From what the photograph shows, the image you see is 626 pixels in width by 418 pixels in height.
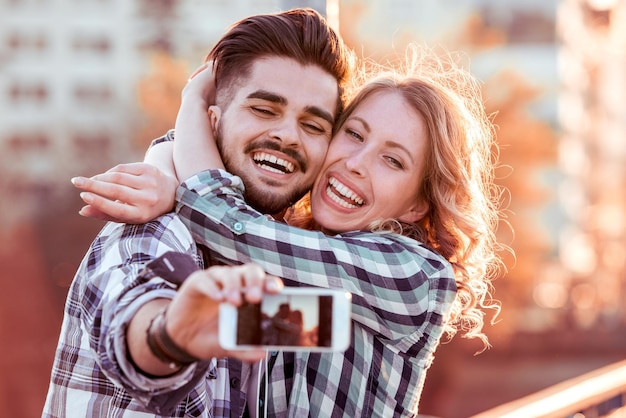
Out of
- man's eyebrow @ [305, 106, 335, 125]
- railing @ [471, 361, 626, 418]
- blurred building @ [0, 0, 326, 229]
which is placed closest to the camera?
man's eyebrow @ [305, 106, 335, 125]

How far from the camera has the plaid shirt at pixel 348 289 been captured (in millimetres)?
3057

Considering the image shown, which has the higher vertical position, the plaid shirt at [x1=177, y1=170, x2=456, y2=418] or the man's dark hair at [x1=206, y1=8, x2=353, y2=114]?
the man's dark hair at [x1=206, y1=8, x2=353, y2=114]

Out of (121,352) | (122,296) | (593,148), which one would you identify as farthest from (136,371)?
(593,148)

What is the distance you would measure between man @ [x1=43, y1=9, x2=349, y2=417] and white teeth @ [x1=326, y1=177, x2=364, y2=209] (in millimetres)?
87

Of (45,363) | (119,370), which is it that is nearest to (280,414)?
(119,370)

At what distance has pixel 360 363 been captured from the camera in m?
3.27

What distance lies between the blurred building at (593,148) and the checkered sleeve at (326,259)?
4531 centimetres

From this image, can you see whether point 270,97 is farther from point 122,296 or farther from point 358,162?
point 122,296

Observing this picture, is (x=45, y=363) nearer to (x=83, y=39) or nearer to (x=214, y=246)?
(x=214, y=246)

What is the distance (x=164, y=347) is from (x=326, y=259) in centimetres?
106

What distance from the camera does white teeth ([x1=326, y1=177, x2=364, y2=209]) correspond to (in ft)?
11.8

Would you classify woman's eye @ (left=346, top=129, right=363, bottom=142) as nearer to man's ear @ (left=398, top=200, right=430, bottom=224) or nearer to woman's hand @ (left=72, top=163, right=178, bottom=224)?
man's ear @ (left=398, top=200, right=430, bottom=224)

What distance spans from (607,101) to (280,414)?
64309mm

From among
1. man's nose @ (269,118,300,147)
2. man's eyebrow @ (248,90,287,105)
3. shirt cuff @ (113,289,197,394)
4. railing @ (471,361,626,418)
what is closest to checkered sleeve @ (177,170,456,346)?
man's nose @ (269,118,300,147)
